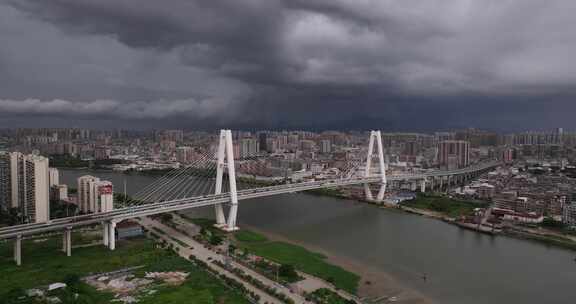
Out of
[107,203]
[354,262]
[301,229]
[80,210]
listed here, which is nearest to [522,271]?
[354,262]

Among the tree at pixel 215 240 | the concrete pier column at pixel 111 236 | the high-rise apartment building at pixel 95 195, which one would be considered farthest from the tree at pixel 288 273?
the high-rise apartment building at pixel 95 195

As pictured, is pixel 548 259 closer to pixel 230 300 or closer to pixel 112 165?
pixel 230 300

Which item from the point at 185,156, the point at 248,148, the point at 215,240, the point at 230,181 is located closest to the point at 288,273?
the point at 215,240

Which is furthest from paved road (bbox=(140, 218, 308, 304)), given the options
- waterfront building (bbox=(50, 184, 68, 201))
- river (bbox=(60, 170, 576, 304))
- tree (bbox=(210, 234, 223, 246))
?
waterfront building (bbox=(50, 184, 68, 201))

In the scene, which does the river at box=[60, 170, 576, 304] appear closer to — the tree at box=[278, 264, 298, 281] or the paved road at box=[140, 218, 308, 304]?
the tree at box=[278, 264, 298, 281]

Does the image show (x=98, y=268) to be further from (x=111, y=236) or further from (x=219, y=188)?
(x=219, y=188)

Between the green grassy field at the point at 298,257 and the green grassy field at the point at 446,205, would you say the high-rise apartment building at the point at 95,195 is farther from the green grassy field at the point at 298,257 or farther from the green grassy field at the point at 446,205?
the green grassy field at the point at 446,205

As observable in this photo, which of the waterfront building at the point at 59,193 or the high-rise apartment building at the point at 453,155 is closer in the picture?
the waterfront building at the point at 59,193
